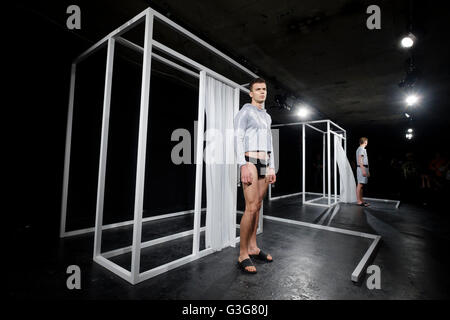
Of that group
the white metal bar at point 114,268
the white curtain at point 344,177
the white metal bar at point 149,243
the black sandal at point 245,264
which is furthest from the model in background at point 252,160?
the white curtain at point 344,177

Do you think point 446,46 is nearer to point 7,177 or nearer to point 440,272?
point 440,272

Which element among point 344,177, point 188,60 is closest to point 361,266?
point 188,60

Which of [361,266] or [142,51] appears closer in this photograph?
[361,266]

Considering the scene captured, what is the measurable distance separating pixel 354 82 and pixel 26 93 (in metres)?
6.08

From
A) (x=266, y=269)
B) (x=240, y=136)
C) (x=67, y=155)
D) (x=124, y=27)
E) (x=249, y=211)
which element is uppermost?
(x=124, y=27)

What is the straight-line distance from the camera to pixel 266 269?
1.98 meters

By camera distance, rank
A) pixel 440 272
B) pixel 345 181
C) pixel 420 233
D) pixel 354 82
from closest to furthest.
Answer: pixel 440 272, pixel 420 233, pixel 354 82, pixel 345 181

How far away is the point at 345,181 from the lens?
19.0 ft

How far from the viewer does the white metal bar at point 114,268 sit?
1.73 m

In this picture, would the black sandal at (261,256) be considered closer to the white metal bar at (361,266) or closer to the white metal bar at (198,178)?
the white metal bar at (198,178)

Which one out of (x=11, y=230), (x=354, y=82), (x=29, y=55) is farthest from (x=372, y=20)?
(x=11, y=230)

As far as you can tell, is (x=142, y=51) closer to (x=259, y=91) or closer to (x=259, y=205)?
(x=259, y=91)

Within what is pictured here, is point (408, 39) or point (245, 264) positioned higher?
point (408, 39)

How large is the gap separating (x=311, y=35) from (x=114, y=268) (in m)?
3.92
